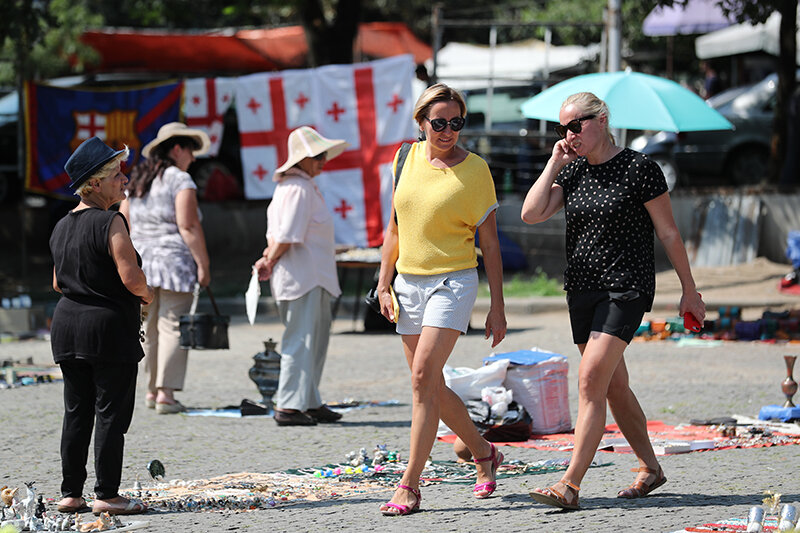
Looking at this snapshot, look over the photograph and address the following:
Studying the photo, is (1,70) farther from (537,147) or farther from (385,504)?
(385,504)

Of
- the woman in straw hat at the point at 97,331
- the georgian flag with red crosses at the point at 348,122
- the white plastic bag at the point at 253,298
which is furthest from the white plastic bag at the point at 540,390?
the georgian flag with red crosses at the point at 348,122

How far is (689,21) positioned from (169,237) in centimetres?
2136

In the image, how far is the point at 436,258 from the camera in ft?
18.9

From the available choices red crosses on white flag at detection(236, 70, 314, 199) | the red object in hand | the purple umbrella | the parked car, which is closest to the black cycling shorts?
the red object in hand

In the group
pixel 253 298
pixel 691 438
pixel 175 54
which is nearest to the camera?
pixel 691 438

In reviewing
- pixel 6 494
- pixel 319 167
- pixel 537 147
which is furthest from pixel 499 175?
pixel 6 494

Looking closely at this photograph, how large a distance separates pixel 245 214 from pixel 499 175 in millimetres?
4304

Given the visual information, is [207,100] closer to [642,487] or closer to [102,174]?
[102,174]

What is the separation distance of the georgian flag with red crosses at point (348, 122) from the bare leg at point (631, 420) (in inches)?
399

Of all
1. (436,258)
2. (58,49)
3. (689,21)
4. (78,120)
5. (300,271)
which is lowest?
(300,271)

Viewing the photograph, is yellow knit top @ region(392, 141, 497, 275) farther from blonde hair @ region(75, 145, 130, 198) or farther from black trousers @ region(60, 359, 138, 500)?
black trousers @ region(60, 359, 138, 500)

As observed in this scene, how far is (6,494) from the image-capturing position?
546cm

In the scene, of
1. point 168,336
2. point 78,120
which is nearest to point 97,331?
point 168,336

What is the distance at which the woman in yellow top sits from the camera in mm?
5652
